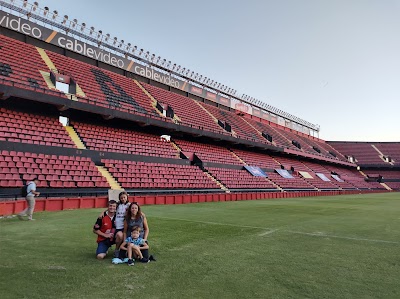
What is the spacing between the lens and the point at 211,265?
5684 mm

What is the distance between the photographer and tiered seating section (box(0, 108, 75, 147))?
1753 centimetres

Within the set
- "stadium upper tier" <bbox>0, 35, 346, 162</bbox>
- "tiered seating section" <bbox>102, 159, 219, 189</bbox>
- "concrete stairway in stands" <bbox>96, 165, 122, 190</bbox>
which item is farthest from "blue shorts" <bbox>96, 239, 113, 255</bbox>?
"stadium upper tier" <bbox>0, 35, 346, 162</bbox>

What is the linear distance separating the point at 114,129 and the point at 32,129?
767 centimetres

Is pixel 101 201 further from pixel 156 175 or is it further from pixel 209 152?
pixel 209 152

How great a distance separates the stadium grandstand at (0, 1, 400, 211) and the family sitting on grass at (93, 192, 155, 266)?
33.9 ft

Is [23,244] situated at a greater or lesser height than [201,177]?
lesser

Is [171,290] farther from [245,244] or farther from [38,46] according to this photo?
[38,46]

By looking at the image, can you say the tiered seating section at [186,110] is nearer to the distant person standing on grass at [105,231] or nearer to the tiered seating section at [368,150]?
the distant person standing on grass at [105,231]

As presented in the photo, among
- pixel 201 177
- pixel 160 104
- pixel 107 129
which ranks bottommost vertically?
pixel 201 177

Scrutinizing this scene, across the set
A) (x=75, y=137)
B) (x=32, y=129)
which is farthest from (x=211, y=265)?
(x=75, y=137)

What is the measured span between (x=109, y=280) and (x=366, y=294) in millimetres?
3871

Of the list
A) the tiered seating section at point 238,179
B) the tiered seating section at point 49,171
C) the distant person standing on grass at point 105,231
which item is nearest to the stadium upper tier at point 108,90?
the tiered seating section at point 238,179

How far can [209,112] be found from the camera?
41.9 meters

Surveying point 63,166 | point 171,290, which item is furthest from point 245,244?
point 63,166
